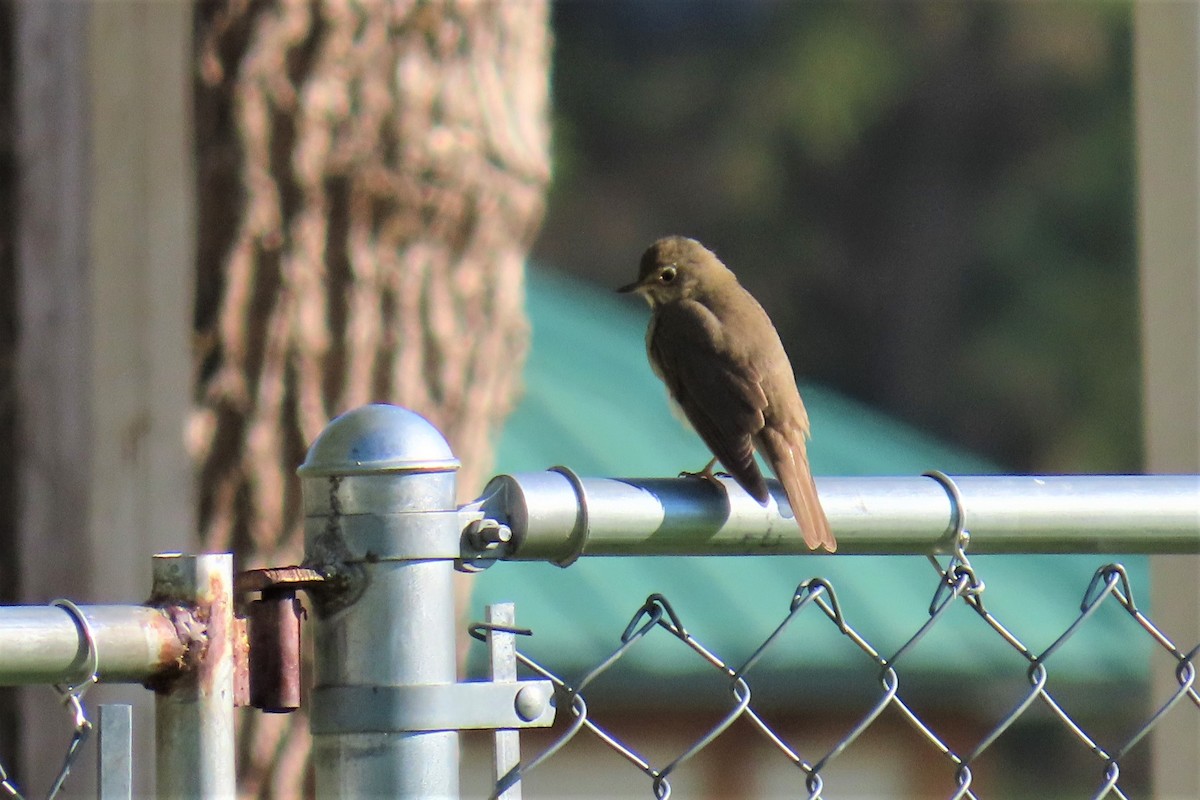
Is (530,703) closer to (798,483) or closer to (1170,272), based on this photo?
(798,483)

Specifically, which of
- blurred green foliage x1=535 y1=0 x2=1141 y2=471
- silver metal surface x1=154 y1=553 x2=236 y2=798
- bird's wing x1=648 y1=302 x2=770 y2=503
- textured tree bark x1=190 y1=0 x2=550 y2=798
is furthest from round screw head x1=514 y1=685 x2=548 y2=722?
blurred green foliage x1=535 y1=0 x2=1141 y2=471

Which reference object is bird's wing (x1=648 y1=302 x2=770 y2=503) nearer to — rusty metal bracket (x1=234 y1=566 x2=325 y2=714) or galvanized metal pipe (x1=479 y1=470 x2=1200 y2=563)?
galvanized metal pipe (x1=479 y1=470 x2=1200 y2=563)

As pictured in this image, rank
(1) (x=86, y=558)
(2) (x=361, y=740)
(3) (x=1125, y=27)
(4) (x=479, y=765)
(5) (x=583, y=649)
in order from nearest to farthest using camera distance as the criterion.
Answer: (2) (x=361, y=740) → (1) (x=86, y=558) → (5) (x=583, y=649) → (4) (x=479, y=765) → (3) (x=1125, y=27)

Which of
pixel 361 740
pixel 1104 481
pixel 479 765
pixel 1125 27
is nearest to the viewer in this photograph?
pixel 361 740

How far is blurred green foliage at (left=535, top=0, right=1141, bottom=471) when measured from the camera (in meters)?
24.8

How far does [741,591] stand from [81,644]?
660cm

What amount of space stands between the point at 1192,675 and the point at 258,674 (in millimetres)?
1359

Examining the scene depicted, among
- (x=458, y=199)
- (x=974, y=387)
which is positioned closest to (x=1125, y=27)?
(x=974, y=387)

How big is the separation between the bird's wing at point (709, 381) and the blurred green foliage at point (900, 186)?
65.7ft

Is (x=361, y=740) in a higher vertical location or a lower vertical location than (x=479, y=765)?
lower

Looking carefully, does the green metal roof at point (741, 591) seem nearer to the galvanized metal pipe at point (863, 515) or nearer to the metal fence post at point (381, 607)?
the galvanized metal pipe at point (863, 515)

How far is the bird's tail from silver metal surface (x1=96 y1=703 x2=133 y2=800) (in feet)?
2.77

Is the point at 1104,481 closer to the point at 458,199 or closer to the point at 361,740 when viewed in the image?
the point at 361,740

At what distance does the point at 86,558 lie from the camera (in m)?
3.58
